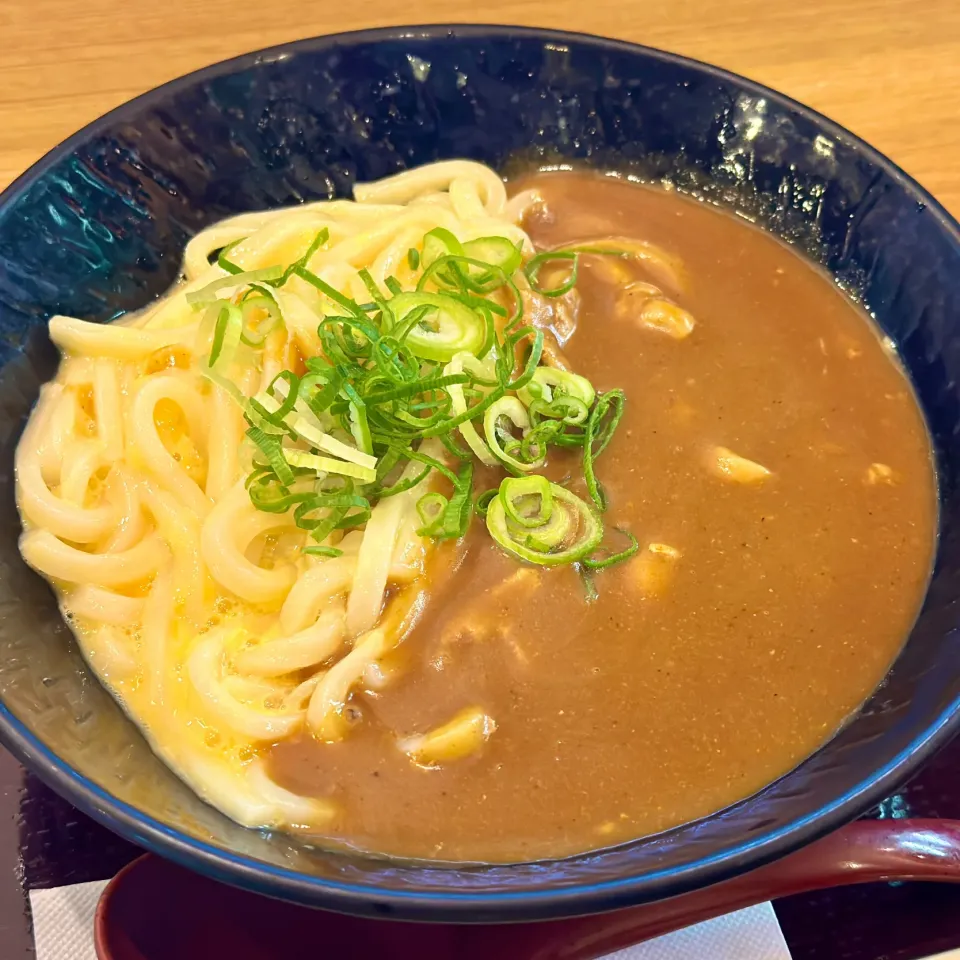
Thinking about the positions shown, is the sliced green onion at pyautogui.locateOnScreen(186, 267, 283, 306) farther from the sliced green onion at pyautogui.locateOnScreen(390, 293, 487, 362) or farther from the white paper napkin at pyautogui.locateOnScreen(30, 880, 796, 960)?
the white paper napkin at pyautogui.locateOnScreen(30, 880, 796, 960)

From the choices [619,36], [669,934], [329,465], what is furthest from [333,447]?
[619,36]

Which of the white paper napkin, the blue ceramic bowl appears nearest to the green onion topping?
the blue ceramic bowl

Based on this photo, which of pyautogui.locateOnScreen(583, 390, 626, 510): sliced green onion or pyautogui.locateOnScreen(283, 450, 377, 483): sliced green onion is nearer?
pyautogui.locateOnScreen(283, 450, 377, 483): sliced green onion

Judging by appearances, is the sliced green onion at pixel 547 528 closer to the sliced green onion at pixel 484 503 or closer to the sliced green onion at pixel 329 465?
the sliced green onion at pixel 484 503

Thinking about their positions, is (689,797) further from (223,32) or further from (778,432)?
(223,32)

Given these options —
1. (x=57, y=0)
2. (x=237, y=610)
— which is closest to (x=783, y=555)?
(x=237, y=610)

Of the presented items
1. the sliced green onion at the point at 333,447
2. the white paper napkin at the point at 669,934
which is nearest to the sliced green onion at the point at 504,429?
the sliced green onion at the point at 333,447
